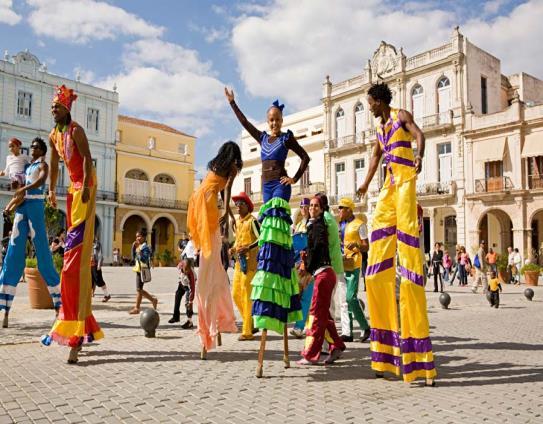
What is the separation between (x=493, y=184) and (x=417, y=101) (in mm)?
7352

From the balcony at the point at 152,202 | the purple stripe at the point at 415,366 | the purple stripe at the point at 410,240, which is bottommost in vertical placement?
the purple stripe at the point at 415,366

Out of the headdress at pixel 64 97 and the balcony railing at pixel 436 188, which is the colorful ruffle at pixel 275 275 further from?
the balcony railing at pixel 436 188

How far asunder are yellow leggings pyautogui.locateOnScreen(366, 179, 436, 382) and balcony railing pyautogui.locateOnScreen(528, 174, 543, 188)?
1027 inches

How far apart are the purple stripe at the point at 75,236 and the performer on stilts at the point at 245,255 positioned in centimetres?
204

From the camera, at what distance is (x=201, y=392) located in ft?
12.4

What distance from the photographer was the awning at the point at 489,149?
2794 centimetres

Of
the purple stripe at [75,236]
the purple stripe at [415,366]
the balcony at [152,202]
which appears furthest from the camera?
the balcony at [152,202]

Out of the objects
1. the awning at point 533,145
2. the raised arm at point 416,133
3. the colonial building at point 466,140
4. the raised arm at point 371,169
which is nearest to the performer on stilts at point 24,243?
the raised arm at point 371,169

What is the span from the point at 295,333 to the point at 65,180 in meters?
36.6

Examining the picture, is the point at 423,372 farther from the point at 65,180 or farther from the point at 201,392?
the point at 65,180

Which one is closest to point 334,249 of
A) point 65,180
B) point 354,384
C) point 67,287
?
point 354,384

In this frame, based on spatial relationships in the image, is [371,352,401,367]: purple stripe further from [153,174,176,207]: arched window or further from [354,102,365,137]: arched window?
[153,174,176,207]: arched window

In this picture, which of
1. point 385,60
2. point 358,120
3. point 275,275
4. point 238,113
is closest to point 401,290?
point 275,275

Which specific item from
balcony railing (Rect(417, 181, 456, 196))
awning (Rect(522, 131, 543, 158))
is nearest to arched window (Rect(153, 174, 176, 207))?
balcony railing (Rect(417, 181, 456, 196))
